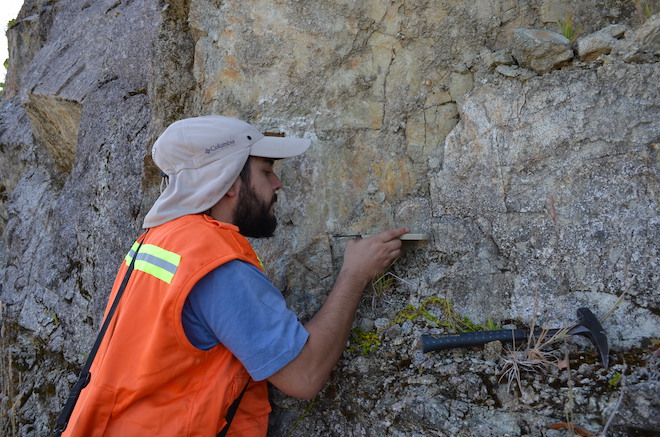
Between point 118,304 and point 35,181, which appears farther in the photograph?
point 35,181

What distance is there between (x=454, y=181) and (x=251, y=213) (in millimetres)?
949

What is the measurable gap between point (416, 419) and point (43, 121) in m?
4.86

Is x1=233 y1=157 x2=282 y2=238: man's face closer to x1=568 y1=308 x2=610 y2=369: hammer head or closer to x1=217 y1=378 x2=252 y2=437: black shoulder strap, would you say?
x1=217 y1=378 x2=252 y2=437: black shoulder strap

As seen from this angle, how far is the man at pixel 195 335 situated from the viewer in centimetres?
179

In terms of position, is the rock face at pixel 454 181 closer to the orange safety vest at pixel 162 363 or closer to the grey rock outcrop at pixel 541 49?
the grey rock outcrop at pixel 541 49

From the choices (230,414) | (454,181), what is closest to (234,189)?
(230,414)

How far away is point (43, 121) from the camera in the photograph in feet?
Result: 17.0

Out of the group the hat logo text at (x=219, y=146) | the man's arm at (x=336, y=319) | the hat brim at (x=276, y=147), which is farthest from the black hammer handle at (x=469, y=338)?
the hat logo text at (x=219, y=146)

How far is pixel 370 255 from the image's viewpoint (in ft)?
7.50

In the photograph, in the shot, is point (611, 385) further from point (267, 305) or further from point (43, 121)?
point (43, 121)

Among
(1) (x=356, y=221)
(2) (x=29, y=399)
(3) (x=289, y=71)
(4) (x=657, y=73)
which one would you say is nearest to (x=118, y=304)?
(1) (x=356, y=221)

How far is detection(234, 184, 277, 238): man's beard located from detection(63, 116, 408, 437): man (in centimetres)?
13

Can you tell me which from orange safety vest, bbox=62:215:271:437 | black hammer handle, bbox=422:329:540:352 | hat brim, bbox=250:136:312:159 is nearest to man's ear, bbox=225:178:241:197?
hat brim, bbox=250:136:312:159

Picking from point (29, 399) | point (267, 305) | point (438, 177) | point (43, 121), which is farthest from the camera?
point (43, 121)
